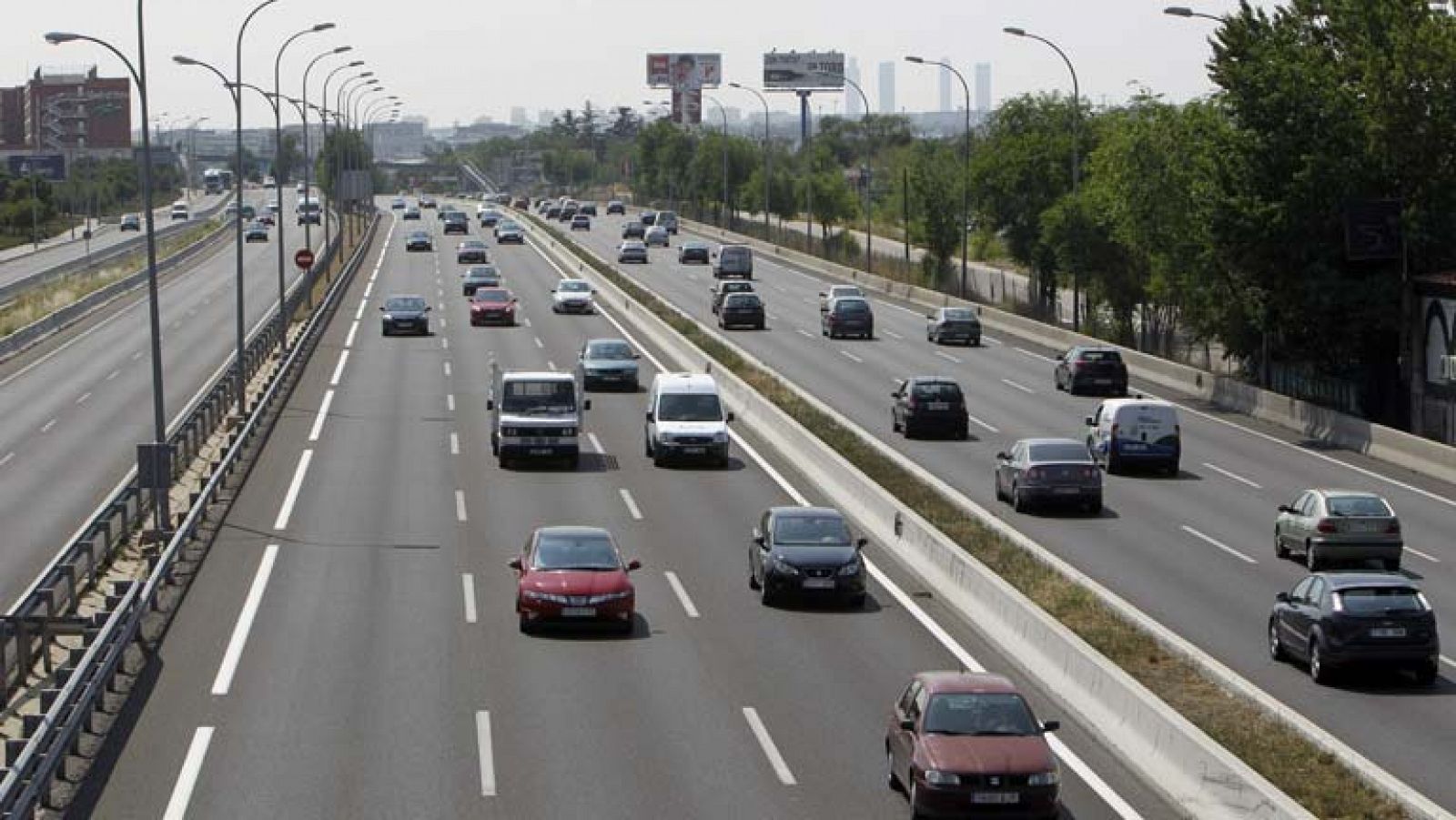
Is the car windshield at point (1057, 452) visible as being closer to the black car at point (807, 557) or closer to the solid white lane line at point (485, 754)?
the black car at point (807, 557)

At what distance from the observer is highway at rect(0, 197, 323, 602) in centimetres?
3988

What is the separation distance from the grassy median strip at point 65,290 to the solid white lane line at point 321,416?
25094mm

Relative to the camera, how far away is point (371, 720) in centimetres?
2361

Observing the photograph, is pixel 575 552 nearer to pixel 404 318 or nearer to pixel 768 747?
pixel 768 747

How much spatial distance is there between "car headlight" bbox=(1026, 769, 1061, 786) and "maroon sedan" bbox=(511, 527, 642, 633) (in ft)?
35.2

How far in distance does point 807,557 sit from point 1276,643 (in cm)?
677

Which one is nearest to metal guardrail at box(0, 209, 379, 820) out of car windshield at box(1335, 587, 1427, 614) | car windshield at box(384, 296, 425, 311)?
car windshield at box(1335, 587, 1427, 614)

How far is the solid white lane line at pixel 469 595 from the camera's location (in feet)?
98.9

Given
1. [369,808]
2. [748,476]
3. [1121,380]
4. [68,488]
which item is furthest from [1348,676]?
[1121,380]

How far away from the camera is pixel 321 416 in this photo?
55000 millimetres

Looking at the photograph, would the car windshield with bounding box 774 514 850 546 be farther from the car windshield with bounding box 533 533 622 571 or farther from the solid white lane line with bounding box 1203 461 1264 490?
the solid white lane line with bounding box 1203 461 1264 490

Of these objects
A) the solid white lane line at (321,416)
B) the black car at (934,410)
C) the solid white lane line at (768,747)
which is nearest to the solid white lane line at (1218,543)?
the black car at (934,410)

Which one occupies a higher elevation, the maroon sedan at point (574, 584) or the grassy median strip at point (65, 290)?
the grassy median strip at point (65, 290)

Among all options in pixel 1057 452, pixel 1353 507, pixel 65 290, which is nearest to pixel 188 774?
pixel 1353 507
